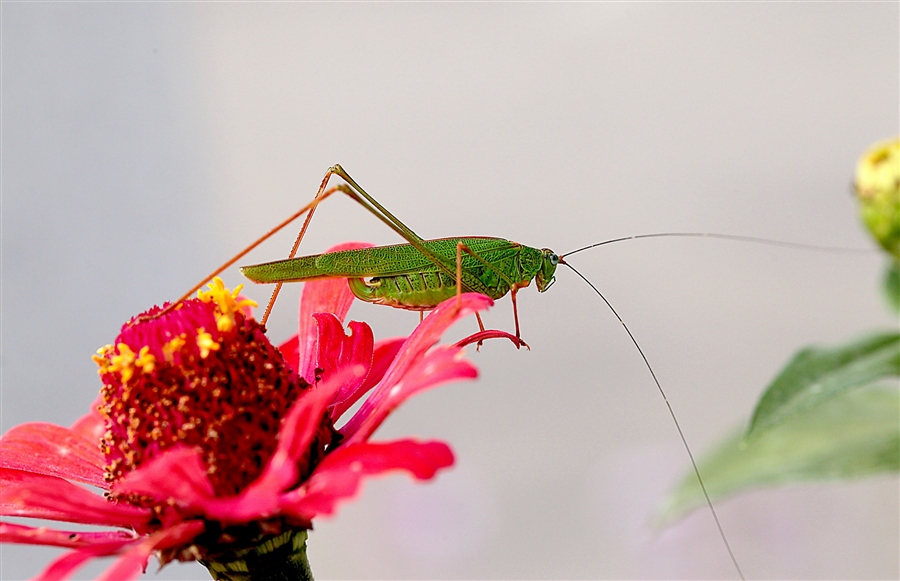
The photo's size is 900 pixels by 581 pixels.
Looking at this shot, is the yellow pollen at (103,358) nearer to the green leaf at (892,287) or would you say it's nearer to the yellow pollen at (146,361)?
the yellow pollen at (146,361)

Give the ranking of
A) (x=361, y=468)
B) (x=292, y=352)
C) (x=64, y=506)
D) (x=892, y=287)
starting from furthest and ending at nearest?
(x=292, y=352) → (x=892, y=287) → (x=64, y=506) → (x=361, y=468)

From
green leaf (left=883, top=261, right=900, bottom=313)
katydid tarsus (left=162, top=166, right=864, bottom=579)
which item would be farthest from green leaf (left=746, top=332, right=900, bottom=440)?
katydid tarsus (left=162, top=166, right=864, bottom=579)

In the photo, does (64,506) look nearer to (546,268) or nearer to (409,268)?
(409,268)

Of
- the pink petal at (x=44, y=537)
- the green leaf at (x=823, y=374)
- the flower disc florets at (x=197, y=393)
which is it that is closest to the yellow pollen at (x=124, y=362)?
the flower disc florets at (x=197, y=393)

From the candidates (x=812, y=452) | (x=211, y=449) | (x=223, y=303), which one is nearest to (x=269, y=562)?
(x=211, y=449)

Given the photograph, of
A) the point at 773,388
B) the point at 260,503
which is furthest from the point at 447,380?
the point at 773,388

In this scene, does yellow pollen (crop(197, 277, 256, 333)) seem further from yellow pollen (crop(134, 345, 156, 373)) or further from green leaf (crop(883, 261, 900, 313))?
green leaf (crop(883, 261, 900, 313))
